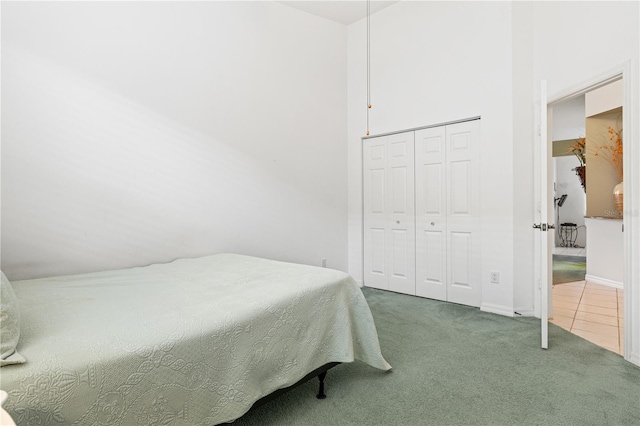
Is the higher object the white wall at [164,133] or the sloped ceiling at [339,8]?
the sloped ceiling at [339,8]

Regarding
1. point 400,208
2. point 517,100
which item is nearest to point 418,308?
point 400,208

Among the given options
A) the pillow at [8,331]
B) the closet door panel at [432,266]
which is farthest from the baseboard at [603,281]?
the pillow at [8,331]

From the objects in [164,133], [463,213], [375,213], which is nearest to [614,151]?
[463,213]

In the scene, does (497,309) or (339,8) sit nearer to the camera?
(497,309)

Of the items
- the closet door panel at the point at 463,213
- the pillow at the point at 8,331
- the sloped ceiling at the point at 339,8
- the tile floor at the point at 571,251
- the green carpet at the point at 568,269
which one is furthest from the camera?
the tile floor at the point at 571,251

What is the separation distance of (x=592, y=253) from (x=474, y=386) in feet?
13.0

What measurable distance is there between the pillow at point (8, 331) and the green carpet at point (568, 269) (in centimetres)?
556

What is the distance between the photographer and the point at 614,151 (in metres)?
4.59

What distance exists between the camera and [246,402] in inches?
55.2

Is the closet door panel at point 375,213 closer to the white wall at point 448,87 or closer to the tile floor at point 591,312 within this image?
the white wall at point 448,87

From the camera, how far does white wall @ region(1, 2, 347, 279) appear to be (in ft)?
7.27

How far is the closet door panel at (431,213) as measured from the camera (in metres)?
3.68

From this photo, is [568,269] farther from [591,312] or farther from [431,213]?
[431,213]

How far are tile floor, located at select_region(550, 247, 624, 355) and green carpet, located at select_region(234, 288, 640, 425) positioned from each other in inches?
7.3
